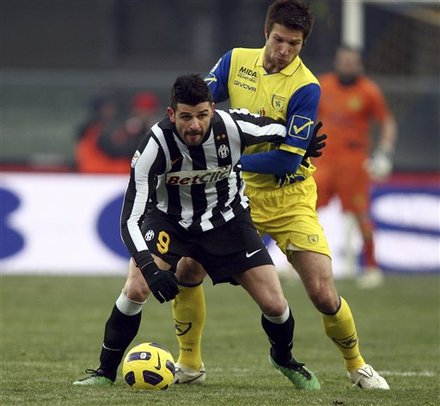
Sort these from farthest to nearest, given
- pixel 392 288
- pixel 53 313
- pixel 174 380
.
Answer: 1. pixel 392 288
2. pixel 53 313
3. pixel 174 380

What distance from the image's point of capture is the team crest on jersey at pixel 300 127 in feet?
25.9

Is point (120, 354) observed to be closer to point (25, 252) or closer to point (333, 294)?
point (333, 294)

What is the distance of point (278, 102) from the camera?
8.09m

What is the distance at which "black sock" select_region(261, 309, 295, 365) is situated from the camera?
7809 millimetres

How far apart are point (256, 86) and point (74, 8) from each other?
40.3ft

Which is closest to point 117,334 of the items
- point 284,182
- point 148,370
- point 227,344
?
point 148,370

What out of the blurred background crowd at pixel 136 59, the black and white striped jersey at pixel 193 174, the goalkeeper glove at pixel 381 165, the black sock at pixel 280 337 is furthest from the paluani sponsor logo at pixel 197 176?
the blurred background crowd at pixel 136 59

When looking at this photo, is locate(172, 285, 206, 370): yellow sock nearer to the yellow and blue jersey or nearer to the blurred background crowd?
the yellow and blue jersey

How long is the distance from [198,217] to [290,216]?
2.37 feet

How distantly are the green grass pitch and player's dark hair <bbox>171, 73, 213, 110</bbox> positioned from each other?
63.9 inches

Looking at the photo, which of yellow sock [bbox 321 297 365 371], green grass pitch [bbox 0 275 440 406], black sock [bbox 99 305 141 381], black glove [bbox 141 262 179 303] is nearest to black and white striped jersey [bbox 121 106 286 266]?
black glove [bbox 141 262 179 303]

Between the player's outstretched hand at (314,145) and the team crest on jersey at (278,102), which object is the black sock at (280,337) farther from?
the team crest on jersey at (278,102)

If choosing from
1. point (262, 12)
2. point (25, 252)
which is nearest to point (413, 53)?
point (262, 12)

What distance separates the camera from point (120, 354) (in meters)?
7.71
